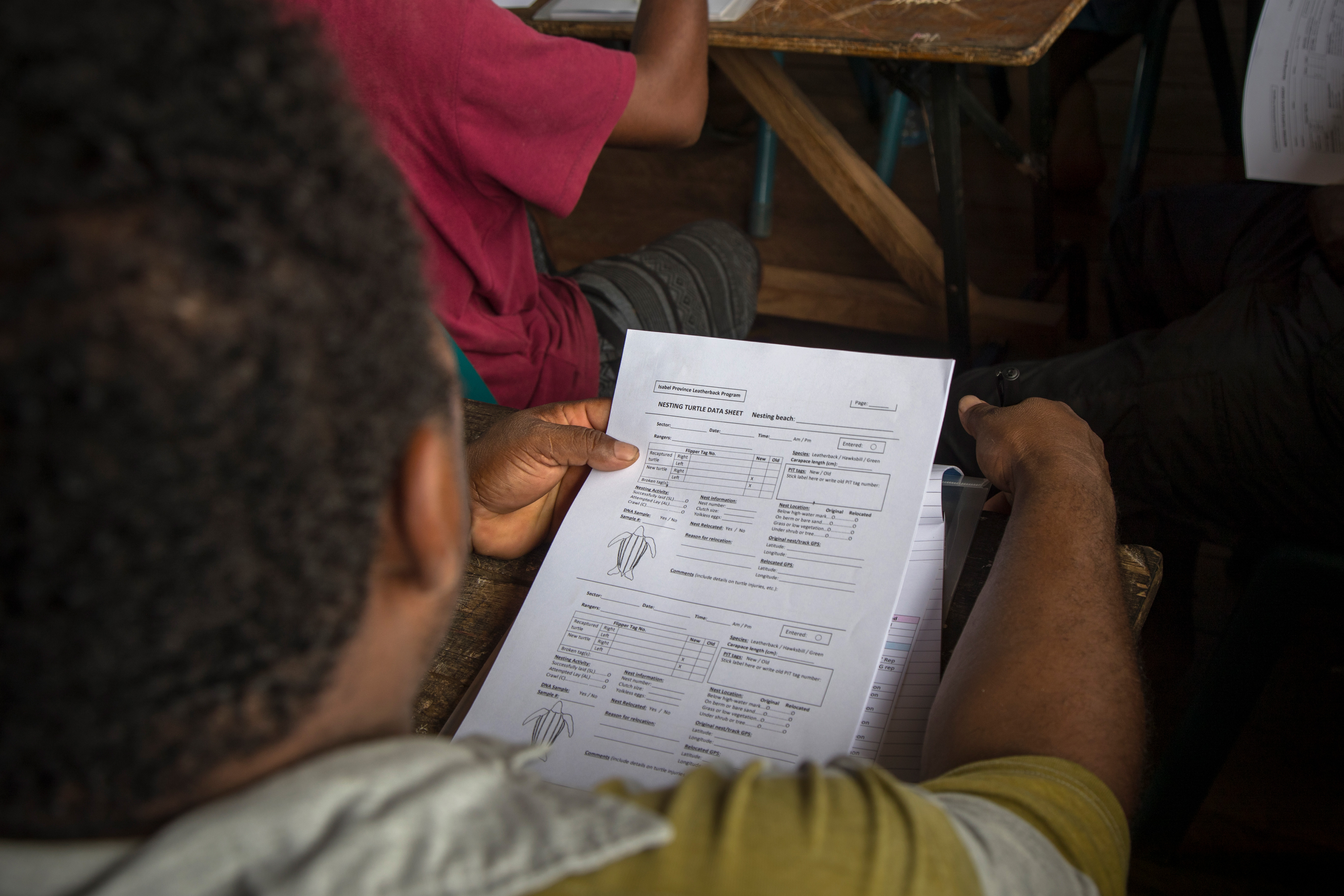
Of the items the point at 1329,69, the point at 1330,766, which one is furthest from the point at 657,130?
the point at 1330,766

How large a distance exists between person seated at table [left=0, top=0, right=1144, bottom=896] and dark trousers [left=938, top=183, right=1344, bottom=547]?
1.95 feet

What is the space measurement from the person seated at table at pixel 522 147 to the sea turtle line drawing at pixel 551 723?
1.48ft

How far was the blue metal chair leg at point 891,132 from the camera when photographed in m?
2.28

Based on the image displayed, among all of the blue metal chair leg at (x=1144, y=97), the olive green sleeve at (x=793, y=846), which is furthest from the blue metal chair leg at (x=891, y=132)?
the olive green sleeve at (x=793, y=846)

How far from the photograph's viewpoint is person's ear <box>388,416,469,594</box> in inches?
14.7

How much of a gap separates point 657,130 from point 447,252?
0.35m

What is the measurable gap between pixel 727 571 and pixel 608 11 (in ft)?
3.80

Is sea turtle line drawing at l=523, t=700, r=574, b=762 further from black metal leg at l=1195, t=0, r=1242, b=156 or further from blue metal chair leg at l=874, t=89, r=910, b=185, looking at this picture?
black metal leg at l=1195, t=0, r=1242, b=156

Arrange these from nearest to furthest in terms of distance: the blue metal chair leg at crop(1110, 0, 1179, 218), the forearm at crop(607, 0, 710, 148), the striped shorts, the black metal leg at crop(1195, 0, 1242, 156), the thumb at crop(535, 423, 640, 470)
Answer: the thumb at crop(535, 423, 640, 470)
the forearm at crop(607, 0, 710, 148)
the striped shorts
the blue metal chair leg at crop(1110, 0, 1179, 218)
the black metal leg at crop(1195, 0, 1242, 156)

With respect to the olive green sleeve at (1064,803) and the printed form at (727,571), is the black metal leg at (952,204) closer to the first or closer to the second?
the printed form at (727,571)

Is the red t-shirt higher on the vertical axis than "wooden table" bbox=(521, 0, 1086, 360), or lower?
lower

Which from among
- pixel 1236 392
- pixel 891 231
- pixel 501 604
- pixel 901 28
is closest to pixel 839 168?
pixel 891 231

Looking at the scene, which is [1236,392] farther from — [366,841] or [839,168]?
[366,841]

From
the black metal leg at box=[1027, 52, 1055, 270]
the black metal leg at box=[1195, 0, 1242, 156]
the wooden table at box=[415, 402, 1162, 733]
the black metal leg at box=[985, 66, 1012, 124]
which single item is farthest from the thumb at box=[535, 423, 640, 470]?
the black metal leg at box=[985, 66, 1012, 124]
